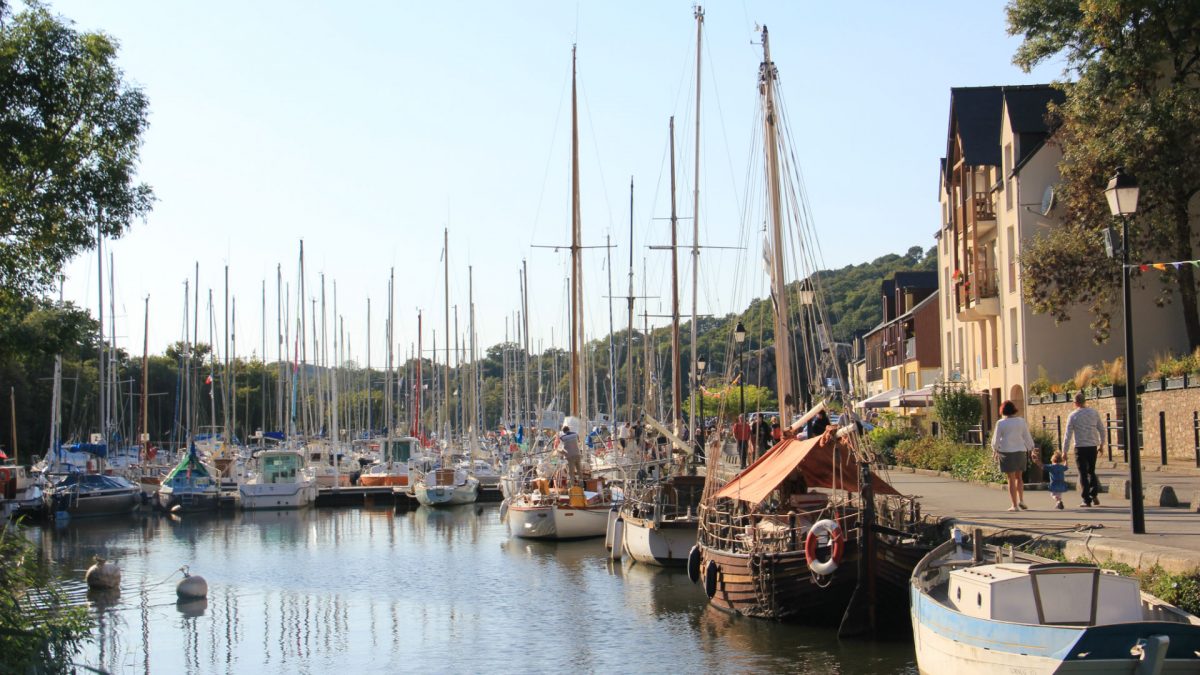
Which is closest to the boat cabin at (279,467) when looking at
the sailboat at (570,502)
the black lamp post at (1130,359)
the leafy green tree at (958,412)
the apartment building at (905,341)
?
the sailboat at (570,502)

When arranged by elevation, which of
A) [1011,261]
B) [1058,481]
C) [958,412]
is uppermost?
[1011,261]

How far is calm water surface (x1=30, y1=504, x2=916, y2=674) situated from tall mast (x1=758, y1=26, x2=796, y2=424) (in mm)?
4633

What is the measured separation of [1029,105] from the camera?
135 ft

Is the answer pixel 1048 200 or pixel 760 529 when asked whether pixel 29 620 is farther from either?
pixel 1048 200

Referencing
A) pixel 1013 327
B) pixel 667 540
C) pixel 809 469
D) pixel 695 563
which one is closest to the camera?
pixel 809 469

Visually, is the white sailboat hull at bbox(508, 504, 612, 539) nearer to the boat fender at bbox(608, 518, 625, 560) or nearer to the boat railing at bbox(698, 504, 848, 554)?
the boat fender at bbox(608, 518, 625, 560)

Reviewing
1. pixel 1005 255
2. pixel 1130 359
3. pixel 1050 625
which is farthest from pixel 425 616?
pixel 1005 255

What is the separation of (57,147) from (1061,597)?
16274 mm

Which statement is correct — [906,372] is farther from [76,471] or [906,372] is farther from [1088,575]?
[1088,575]

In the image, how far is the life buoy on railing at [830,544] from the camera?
696 inches

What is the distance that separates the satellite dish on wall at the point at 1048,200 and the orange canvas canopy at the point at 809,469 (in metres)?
20.5

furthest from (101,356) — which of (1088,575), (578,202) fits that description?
(1088,575)

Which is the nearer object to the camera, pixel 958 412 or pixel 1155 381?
pixel 1155 381

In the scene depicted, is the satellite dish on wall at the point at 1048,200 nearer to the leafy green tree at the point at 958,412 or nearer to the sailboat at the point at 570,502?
the leafy green tree at the point at 958,412
